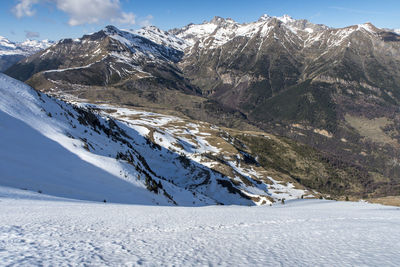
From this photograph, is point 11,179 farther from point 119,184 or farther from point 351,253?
point 351,253

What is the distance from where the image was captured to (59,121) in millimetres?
39469

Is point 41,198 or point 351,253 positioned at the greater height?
point 351,253

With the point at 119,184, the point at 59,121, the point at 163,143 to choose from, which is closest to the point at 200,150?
the point at 163,143

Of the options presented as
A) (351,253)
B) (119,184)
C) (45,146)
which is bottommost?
(119,184)

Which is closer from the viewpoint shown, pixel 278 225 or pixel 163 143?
pixel 278 225

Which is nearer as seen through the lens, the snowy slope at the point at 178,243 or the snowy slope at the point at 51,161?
the snowy slope at the point at 178,243

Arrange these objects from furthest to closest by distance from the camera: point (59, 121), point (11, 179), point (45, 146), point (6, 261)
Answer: point (59, 121), point (45, 146), point (11, 179), point (6, 261)

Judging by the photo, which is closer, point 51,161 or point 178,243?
point 178,243

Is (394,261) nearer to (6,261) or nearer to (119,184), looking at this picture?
(6,261)

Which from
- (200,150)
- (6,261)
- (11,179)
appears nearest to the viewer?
(6,261)

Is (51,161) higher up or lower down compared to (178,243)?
lower down

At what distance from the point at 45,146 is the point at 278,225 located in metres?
26.9

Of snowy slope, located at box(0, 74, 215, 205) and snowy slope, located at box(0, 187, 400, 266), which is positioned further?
snowy slope, located at box(0, 74, 215, 205)

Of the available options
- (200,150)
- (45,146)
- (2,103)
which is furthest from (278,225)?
(200,150)
